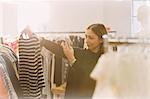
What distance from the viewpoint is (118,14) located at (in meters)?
1.16

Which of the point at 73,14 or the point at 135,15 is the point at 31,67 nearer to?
the point at 73,14

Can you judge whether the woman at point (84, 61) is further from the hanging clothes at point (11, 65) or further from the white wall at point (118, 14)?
the hanging clothes at point (11, 65)

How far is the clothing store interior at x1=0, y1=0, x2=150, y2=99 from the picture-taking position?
3.45 ft

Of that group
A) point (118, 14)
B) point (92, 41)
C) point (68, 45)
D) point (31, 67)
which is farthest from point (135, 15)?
point (31, 67)

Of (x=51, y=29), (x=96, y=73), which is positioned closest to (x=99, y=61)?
(x=96, y=73)

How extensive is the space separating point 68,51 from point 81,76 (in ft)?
0.43

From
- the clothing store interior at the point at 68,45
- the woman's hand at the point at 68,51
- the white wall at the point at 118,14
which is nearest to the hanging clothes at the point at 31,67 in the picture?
the clothing store interior at the point at 68,45

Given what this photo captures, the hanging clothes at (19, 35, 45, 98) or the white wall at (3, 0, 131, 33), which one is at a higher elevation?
the white wall at (3, 0, 131, 33)

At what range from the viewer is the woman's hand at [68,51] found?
1170 mm

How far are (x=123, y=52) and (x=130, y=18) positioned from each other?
0.58 ft

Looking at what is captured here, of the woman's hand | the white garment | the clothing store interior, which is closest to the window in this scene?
the clothing store interior

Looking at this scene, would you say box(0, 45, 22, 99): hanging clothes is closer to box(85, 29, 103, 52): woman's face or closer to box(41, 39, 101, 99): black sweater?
box(41, 39, 101, 99): black sweater

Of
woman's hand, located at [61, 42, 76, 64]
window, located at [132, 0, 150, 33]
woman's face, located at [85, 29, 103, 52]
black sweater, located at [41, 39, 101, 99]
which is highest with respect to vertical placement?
window, located at [132, 0, 150, 33]

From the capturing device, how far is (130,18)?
1128 mm
